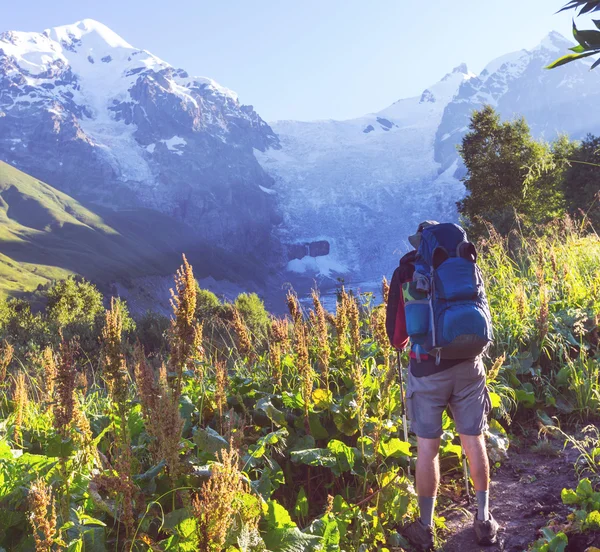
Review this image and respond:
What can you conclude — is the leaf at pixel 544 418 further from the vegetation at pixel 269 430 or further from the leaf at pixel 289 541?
the leaf at pixel 289 541

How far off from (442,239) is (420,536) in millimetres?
2076

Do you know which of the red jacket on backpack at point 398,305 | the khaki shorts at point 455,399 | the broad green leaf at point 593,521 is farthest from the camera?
the red jacket on backpack at point 398,305

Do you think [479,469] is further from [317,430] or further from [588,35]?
[588,35]

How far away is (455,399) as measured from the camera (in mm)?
3580

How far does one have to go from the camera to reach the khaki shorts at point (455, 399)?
3.49 meters

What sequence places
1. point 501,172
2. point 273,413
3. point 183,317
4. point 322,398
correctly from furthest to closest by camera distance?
point 501,172, point 322,398, point 273,413, point 183,317

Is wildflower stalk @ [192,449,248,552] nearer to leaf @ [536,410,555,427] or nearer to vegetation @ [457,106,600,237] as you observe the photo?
leaf @ [536,410,555,427]

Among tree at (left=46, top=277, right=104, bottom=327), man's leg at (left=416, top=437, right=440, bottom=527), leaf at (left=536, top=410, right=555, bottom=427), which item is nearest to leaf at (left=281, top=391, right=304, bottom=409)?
man's leg at (left=416, top=437, right=440, bottom=527)

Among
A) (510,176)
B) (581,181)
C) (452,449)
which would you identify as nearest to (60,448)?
(452,449)

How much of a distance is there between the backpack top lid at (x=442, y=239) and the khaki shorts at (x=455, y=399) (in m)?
0.80

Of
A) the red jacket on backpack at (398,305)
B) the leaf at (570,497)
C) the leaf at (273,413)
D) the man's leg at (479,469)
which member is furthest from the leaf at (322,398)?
the leaf at (570,497)

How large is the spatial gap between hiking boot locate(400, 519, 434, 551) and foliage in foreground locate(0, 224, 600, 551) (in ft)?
0.37

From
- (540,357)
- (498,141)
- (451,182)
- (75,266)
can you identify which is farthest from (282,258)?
(540,357)

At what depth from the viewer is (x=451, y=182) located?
17938 cm
